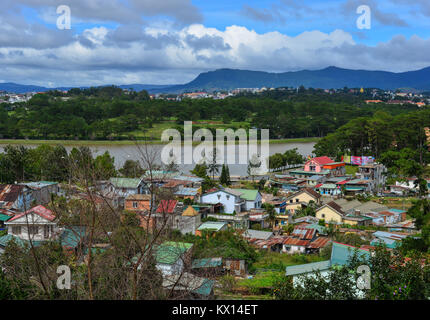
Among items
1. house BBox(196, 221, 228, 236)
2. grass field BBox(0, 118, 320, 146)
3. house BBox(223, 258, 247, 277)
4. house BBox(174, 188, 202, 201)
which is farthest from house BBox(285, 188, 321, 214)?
grass field BBox(0, 118, 320, 146)

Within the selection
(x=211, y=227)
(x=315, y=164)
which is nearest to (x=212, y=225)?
(x=211, y=227)

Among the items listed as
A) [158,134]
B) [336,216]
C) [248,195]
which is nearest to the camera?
[336,216]

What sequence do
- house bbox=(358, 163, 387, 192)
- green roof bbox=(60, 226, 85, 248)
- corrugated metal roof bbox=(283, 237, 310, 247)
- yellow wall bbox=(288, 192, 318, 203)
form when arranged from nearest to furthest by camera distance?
green roof bbox=(60, 226, 85, 248), corrugated metal roof bbox=(283, 237, 310, 247), yellow wall bbox=(288, 192, 318, 203), house bbox=(358, 163, 387, 192)

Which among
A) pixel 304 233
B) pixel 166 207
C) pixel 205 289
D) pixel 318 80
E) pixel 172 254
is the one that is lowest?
pixel 304 233

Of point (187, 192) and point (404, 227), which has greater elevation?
point (187, 192)

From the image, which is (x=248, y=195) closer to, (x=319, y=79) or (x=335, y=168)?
(x=335, y=168)

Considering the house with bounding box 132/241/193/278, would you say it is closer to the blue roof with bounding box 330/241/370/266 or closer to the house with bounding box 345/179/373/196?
the blue roof with bounding box 330/241/370/266
